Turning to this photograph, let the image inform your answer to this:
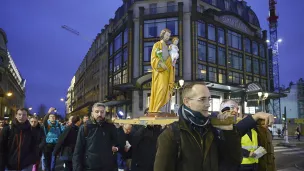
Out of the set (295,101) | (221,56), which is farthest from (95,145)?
(295,101)

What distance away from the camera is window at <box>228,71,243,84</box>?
41.7 m

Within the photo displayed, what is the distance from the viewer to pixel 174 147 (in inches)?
98.0

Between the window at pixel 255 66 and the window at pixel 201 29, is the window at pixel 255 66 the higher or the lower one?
the lower one

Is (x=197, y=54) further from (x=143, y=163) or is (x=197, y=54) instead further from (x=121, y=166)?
→ (x=143, y=163)

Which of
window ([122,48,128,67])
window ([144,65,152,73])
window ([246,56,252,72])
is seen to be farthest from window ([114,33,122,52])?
window ([246,56,252,72])

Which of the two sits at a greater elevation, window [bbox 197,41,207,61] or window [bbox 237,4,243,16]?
window [bbox 237,4,243,16]

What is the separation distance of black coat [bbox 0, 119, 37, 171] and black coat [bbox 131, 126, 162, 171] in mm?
2218

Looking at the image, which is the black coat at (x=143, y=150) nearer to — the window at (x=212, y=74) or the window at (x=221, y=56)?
the window at (x=212, y=74)

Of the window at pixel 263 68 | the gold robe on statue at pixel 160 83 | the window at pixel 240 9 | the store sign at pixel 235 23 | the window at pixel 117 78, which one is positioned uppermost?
the window at pixel 240 9

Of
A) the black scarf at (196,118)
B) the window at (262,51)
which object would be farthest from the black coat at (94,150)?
the window at (262,51)

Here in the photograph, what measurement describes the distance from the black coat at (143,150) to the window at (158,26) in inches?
1283

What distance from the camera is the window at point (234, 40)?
42.3 m

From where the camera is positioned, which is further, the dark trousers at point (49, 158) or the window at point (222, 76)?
the window at point (222, 76)

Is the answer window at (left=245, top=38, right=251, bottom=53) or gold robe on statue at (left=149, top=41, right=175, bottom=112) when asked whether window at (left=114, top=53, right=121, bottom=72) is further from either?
gold robe on statue at (left=149, top=41, right=175, bottom=112)
